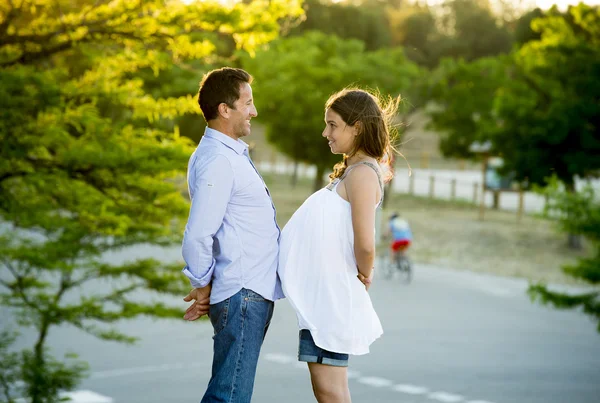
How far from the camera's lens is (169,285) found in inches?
433

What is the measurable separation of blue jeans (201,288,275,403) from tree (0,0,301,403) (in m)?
4.78

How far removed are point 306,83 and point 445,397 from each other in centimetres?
2050

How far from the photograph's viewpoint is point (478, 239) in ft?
108

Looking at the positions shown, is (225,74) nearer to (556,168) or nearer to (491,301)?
(491,301)

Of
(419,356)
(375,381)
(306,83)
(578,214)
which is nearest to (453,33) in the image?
(306,83)

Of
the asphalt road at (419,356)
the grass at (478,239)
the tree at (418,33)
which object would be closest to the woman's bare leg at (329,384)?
the asphalt road at (419,356)

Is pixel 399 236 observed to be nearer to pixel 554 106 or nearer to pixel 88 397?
pixel 554 106

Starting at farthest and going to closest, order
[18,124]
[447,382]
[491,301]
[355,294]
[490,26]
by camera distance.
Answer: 1. [490,26]
2. [491,301]
3. [447,382]
4. [18,124]
5. [355,294]

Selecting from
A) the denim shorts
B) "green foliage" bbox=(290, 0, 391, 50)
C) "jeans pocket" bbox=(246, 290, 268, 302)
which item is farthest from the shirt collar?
"green foliage" bbox=(290, 0, 391, 50)

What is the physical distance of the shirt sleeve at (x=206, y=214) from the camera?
3.62 m

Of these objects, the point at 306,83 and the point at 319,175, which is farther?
the point at 319,175

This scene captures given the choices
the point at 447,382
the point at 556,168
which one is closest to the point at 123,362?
the point at 447,382

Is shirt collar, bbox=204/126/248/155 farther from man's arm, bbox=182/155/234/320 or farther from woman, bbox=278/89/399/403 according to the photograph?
woman, bbox=278/89/399/403

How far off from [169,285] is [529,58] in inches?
908
